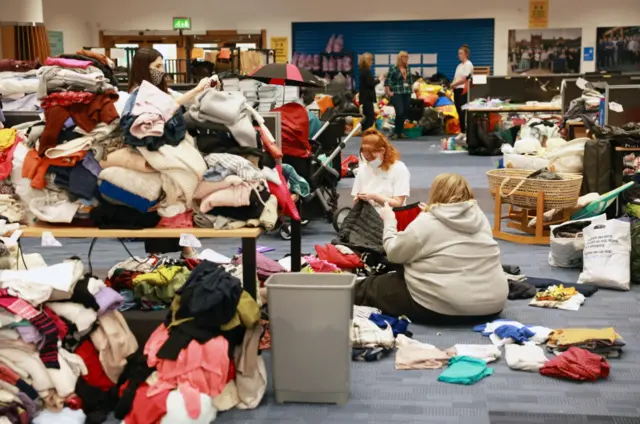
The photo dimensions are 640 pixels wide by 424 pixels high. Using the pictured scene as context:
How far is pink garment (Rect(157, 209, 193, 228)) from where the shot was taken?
4344 millimetres

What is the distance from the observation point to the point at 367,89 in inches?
634

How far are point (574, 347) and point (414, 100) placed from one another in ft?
41.5

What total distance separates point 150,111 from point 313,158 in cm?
373

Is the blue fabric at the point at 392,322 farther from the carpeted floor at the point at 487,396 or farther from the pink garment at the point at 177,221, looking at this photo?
the pink garment at the point at 177,221

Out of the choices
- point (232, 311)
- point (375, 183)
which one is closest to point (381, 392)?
point (232, 311)

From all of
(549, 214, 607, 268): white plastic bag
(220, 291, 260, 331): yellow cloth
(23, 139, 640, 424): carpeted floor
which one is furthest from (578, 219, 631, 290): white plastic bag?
(220, 291, 260, 331): yellow cloth

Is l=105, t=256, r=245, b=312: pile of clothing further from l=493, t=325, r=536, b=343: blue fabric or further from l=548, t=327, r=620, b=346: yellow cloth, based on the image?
l=548, t=327, r=620, b=346: yellow cloth

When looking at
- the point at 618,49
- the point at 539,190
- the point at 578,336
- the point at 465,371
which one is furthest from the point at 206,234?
the point at 618,49

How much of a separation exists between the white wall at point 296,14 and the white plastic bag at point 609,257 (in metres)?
14.1

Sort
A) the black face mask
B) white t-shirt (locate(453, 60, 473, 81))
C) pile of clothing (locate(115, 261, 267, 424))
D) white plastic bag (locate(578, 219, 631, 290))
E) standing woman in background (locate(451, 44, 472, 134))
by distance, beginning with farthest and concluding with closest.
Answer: white t-shirt (locate(453, 60, 473, 81)) → standing woman in background (locate(451, 44, 472, 134)) → white plastic bag (locate(578, 219, 631, 290)) → the black face mask → pile of clothing (locate(115, 261, 267, 424))

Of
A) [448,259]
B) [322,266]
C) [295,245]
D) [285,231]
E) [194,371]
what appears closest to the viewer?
[194,371]

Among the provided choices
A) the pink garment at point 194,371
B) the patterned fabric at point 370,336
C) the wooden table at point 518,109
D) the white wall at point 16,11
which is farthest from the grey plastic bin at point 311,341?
the white wall at point 16,11

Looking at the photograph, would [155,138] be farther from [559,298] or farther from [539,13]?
[539,13]

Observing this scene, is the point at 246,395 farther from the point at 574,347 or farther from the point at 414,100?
the point at 414,100
